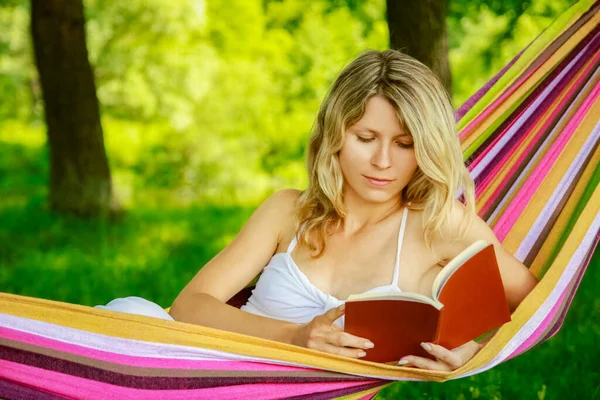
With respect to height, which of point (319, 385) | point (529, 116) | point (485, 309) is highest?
point (529, 116)

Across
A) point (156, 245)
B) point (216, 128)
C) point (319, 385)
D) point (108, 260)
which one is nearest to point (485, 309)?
A: point (319, 385)

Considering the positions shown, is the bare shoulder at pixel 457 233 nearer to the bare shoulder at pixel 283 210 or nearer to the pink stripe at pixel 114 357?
the bare shoulder at pixel 283 210

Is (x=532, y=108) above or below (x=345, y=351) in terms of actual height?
above

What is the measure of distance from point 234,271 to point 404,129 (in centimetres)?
60

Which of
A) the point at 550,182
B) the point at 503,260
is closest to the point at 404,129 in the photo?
the point at 503,260

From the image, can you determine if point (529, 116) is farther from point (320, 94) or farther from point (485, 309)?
point (320, 94)

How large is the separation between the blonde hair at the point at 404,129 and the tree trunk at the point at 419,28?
4.50ft

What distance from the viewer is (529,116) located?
281 cm

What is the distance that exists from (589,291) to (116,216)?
3.55 m

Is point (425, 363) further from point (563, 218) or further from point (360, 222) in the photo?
point (563, 218)

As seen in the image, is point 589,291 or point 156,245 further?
point 156,245

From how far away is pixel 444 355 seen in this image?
1731 millimetres

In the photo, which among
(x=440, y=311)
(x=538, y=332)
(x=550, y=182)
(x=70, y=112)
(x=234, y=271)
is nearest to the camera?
(x=440, y=311)

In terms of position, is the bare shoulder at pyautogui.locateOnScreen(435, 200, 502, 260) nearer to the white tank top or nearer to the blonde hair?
the blonde hair
